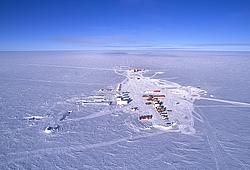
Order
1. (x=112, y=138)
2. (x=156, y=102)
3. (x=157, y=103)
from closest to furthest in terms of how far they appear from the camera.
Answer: (x=112, y=138) → (x=157, y=103) → (x=156, y=102)

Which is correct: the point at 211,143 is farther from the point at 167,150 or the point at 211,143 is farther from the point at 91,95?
the point at 91,95

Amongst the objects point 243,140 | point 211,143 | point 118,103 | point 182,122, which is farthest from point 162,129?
point 118,103

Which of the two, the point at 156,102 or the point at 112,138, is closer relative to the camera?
the point at 112,138

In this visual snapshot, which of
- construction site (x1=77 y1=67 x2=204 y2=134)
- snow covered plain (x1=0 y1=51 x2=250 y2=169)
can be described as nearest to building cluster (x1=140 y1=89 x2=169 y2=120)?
construction site (x1=77 y1=67 x2=204 y2=134)

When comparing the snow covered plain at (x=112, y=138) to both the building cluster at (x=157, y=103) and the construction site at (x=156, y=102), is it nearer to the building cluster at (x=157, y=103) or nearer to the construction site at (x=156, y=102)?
the construction site at (x=156, y=102)

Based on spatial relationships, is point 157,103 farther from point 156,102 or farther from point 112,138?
→ point 112,138

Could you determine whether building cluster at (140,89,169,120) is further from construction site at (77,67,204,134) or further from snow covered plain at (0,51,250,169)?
snow covered plain at (0,51,250,169)

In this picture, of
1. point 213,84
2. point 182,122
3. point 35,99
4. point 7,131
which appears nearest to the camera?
point 7,131

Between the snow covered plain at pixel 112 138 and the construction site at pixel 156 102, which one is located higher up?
the construction site at pixel 156 102

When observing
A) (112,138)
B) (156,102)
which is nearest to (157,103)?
(156,102)

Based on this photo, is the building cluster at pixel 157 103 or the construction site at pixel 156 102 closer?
the construction site at pixel 156 102

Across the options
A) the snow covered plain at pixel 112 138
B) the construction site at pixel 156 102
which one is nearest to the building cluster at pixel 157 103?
the construction site at pixel 156 102
